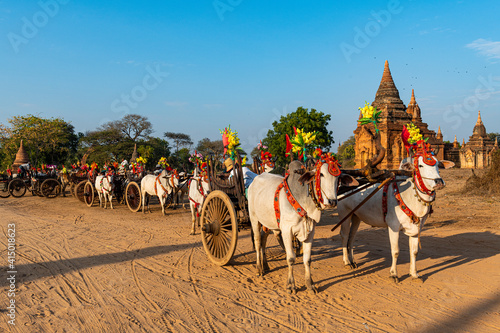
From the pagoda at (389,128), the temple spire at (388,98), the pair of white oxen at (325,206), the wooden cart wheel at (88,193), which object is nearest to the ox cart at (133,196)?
the wooden cart wheel at (88,193)

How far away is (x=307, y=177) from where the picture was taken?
4523 mm

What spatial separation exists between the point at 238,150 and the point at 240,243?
2.70m

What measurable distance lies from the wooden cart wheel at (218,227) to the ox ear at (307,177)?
1521 mm

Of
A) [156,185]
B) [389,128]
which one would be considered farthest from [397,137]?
[156,185]

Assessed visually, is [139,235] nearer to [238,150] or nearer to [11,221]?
[238,150]

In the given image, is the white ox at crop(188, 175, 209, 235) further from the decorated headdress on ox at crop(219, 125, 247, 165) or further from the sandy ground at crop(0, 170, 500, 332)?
the decorated headdress on ox at crop(219, 125, 247, 165)

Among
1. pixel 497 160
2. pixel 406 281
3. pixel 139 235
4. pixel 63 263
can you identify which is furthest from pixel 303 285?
pixel 497 160

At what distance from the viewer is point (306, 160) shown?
5035 mm

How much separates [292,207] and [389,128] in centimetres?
2617

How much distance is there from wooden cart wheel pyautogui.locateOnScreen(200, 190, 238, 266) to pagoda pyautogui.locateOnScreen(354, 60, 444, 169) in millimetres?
22896

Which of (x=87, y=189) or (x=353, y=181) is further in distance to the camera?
(x=87, y=189)

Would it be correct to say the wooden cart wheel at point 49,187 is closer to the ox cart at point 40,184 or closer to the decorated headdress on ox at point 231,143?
the ox cart at point 40,184

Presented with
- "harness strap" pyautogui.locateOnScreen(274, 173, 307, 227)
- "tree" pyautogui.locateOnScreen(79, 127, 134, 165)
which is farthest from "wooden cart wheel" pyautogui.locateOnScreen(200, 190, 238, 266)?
"tree" pyautogui.locateOnScreen(79, 127, 134, 165)

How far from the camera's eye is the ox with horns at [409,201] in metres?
4.73
